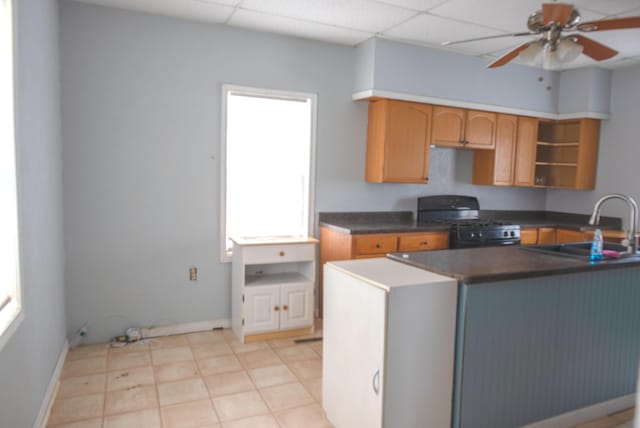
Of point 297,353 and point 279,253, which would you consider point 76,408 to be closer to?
point 297,353

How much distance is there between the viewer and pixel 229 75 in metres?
3.69

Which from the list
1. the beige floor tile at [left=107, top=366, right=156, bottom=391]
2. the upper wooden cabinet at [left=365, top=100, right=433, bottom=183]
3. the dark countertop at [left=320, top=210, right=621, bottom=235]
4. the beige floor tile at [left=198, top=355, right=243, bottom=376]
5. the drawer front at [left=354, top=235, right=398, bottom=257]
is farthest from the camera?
the upper wooden cabinet at [left=365, top=100, right=433, bottom=183]

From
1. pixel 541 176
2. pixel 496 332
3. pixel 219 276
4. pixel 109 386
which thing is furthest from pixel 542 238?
pixel 109 386

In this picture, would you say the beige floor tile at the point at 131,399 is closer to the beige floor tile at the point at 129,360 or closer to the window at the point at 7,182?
the beige floor tile at the point at 129,360

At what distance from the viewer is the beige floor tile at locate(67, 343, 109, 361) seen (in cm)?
Answer: 315

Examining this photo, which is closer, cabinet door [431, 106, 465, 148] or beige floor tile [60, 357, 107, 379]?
beige floor tile [60, 357, 107, 379]

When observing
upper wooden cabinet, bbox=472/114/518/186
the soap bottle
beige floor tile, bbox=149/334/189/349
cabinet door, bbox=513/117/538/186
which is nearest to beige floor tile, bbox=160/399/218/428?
beige floor tile, bbox=149/334/189/349

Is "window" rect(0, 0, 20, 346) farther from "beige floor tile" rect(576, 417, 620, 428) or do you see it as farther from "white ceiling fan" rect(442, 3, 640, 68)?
"beige floor tile" rect(576, 417, 620, 428)

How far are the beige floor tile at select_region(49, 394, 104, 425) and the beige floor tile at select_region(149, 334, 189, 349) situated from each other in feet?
2.53

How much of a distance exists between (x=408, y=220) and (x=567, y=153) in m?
2.19

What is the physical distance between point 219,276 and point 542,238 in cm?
340

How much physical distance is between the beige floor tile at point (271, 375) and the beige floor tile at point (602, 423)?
1.71 meters

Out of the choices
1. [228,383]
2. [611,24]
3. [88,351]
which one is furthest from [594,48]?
[88,351]

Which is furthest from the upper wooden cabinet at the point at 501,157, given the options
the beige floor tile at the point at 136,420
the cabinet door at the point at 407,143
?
the beige floor tile at the point at 136,420
